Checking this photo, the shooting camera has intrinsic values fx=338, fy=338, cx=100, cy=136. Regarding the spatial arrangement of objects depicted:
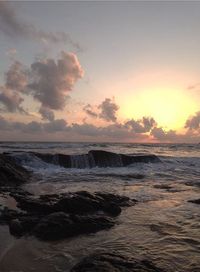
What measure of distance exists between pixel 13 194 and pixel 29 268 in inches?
323

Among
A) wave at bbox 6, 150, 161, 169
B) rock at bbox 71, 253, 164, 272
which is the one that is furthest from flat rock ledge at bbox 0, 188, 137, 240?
wave at bbox 6, 150, 161, 169

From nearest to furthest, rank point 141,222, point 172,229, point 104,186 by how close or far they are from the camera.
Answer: point 172,229
point 141,222
point 104,186

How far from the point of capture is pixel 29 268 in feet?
21.3

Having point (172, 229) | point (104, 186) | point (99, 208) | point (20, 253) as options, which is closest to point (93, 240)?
point (20, 253)

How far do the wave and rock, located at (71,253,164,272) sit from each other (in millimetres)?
24472

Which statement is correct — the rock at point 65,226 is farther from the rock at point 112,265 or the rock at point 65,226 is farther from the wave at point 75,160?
the wave at point 75,160

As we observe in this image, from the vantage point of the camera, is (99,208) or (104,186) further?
(104,186)

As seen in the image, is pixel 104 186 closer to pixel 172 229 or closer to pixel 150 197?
pixel 150 197

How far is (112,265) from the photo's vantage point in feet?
20.7

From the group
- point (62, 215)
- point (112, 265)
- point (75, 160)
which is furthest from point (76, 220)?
point (75, 160)

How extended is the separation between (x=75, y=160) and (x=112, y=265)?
2664cm

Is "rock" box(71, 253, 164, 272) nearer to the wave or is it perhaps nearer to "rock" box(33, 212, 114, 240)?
"rock" box(33, 212, 114, 240)

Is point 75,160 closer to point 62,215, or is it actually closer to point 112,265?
point 62,215

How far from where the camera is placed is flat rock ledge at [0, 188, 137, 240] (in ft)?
29.2
